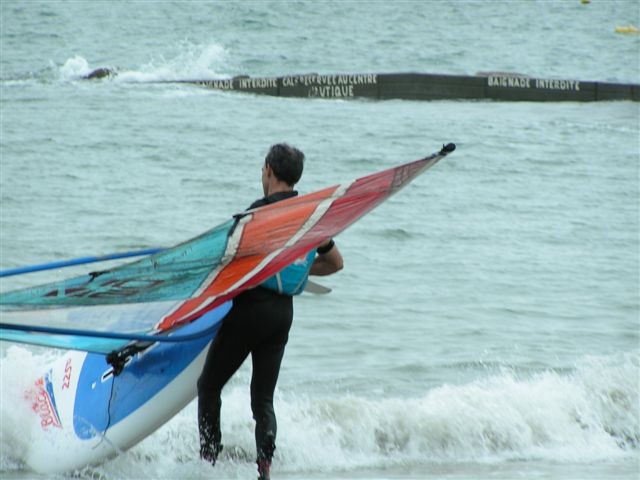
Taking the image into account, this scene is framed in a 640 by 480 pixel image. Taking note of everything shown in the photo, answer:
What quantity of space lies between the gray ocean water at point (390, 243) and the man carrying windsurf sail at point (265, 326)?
2.18ft

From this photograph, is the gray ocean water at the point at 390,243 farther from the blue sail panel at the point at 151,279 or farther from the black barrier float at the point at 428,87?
the blue sail panel at the point at 151,279

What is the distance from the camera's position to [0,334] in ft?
15.1

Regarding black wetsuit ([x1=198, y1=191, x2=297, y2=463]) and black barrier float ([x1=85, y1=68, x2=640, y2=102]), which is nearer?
black wetsuit ([x1=198, y1=191, x2=297, y2=463])

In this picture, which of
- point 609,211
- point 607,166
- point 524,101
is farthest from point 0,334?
point 524,101

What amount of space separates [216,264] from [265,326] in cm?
41

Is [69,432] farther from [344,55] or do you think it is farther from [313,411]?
[344,55]

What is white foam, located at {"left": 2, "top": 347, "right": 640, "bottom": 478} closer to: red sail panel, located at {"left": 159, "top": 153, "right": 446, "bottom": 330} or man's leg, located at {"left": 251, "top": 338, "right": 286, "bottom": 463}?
man's leg, located at {"left": 251, "top": 338, "right": 286, "bottom": 463}

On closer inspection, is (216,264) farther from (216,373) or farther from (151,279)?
(216,373)

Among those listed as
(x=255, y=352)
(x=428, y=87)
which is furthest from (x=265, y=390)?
(x=428, y=87)

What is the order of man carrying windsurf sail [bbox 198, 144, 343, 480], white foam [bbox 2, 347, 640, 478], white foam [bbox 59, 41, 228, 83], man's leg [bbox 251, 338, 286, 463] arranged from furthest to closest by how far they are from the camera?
white foam [bbox 59, 41, 228, 83] < white foam [bbox 2, 347, 640, 478] < man's leg [bbox 251, 338, 286, 463] < man carrying windsurf sail [bbox 198, 144, 343, 480]

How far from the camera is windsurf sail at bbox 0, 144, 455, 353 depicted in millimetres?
4539

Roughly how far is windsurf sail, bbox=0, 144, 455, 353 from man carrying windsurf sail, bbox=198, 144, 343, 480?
0.16m

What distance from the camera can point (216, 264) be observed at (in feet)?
15.1

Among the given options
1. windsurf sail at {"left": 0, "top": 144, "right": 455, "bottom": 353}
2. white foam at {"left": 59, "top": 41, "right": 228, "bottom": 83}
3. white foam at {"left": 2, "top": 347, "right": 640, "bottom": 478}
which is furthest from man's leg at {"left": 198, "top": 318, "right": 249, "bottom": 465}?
white foam at {"left": 59, "top": 41, "right": 228, "bottom": 83}
